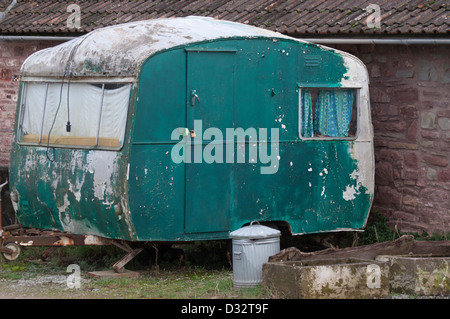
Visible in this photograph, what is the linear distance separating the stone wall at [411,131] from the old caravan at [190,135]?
0.85 meters

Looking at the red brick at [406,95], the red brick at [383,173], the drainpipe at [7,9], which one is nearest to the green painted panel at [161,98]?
the red brick at [406,95]

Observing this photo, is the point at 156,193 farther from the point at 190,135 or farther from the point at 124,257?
the point at 124,257

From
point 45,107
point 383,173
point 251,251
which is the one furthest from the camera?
point 383,173

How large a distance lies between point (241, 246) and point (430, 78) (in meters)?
3.55

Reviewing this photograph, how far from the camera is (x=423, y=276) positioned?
877 cm

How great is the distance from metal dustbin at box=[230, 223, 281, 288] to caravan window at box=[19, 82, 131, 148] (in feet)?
5.19

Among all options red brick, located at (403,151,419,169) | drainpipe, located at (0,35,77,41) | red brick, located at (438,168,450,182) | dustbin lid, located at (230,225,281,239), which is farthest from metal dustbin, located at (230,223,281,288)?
drainpipe, located at (0,35,77,41)

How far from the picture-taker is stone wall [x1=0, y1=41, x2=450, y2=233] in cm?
1154

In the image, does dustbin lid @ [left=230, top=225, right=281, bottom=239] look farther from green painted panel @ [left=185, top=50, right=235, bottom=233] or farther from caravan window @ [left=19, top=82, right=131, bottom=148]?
caravan window @ [left=19, top=82, right=131, bottom=148]

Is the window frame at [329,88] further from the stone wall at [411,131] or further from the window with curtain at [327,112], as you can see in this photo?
the stone wall at [411,131]

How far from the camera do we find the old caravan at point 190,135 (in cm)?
1002

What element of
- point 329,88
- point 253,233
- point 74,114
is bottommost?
point 253,233

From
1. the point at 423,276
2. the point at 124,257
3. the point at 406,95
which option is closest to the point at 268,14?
the point at 406,95

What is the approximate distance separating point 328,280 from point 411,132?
3.96 metres
